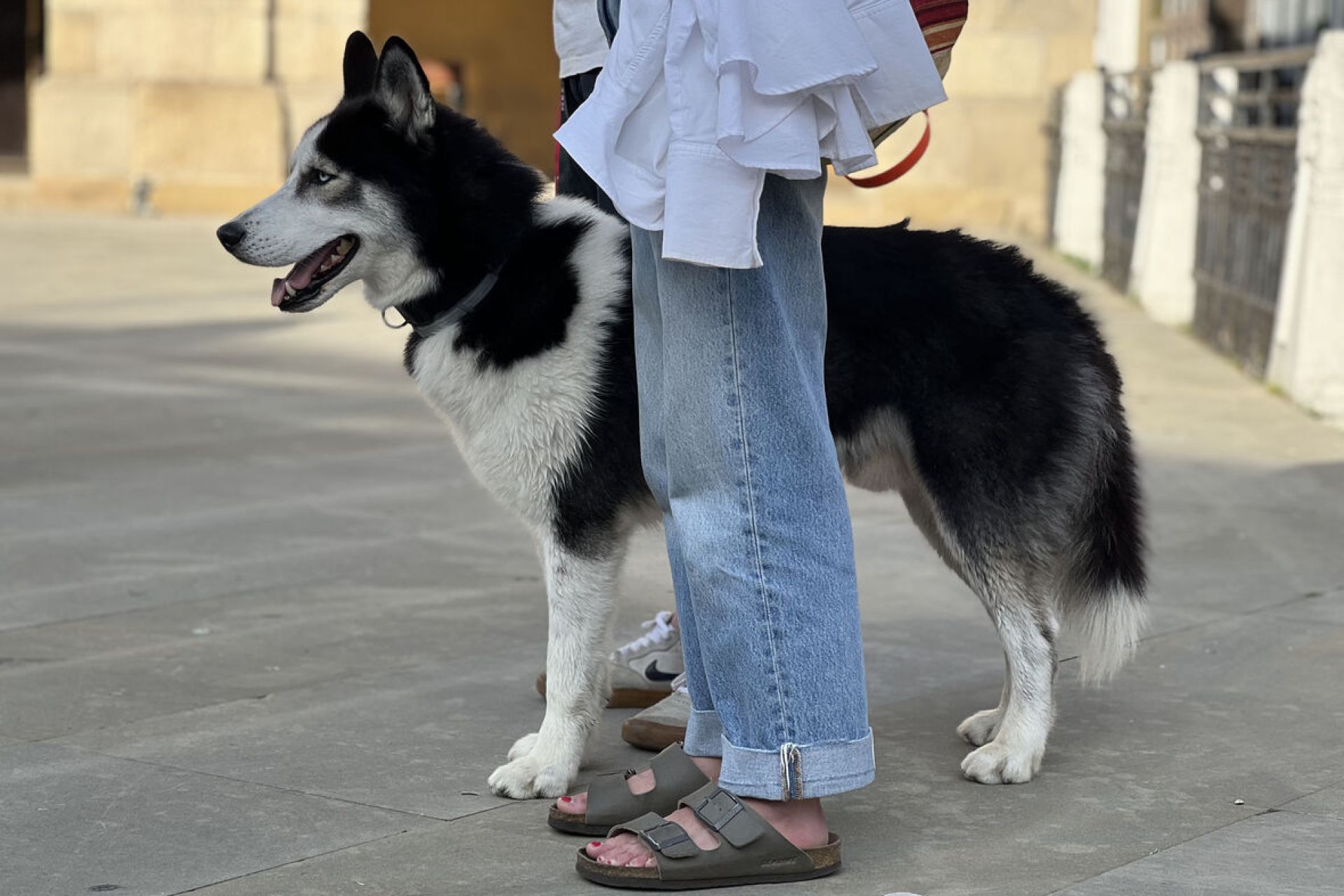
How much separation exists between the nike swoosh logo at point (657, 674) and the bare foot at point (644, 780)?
1.11 m

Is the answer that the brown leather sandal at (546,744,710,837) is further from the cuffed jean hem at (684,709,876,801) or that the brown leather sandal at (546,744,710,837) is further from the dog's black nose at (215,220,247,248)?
the dog's black nose at (215,220,247,248)

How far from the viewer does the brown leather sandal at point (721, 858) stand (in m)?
3.15

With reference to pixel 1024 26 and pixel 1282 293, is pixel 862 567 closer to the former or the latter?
pixel 1282 293

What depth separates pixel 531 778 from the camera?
373 centimetres

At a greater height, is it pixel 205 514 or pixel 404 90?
Answer: pixel 404 90

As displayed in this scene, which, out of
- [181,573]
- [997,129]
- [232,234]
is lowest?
[997,129]

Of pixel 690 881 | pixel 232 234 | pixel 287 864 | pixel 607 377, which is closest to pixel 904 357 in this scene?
pixel 607 377

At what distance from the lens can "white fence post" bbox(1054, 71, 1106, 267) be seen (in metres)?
16.9

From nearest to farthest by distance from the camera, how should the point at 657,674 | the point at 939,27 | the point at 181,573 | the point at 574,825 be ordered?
the point at 939,27 < the point at 574,825 < the point at 657,674 < the point at 181,573

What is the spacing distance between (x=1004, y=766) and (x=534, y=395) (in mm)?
1216

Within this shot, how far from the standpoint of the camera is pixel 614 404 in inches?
150

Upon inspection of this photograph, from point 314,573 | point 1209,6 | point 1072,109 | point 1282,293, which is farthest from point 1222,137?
point 1209,6

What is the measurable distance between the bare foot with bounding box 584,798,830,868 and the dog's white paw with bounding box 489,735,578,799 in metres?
0.51

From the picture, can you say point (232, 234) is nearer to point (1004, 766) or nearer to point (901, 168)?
point (901, 168)
